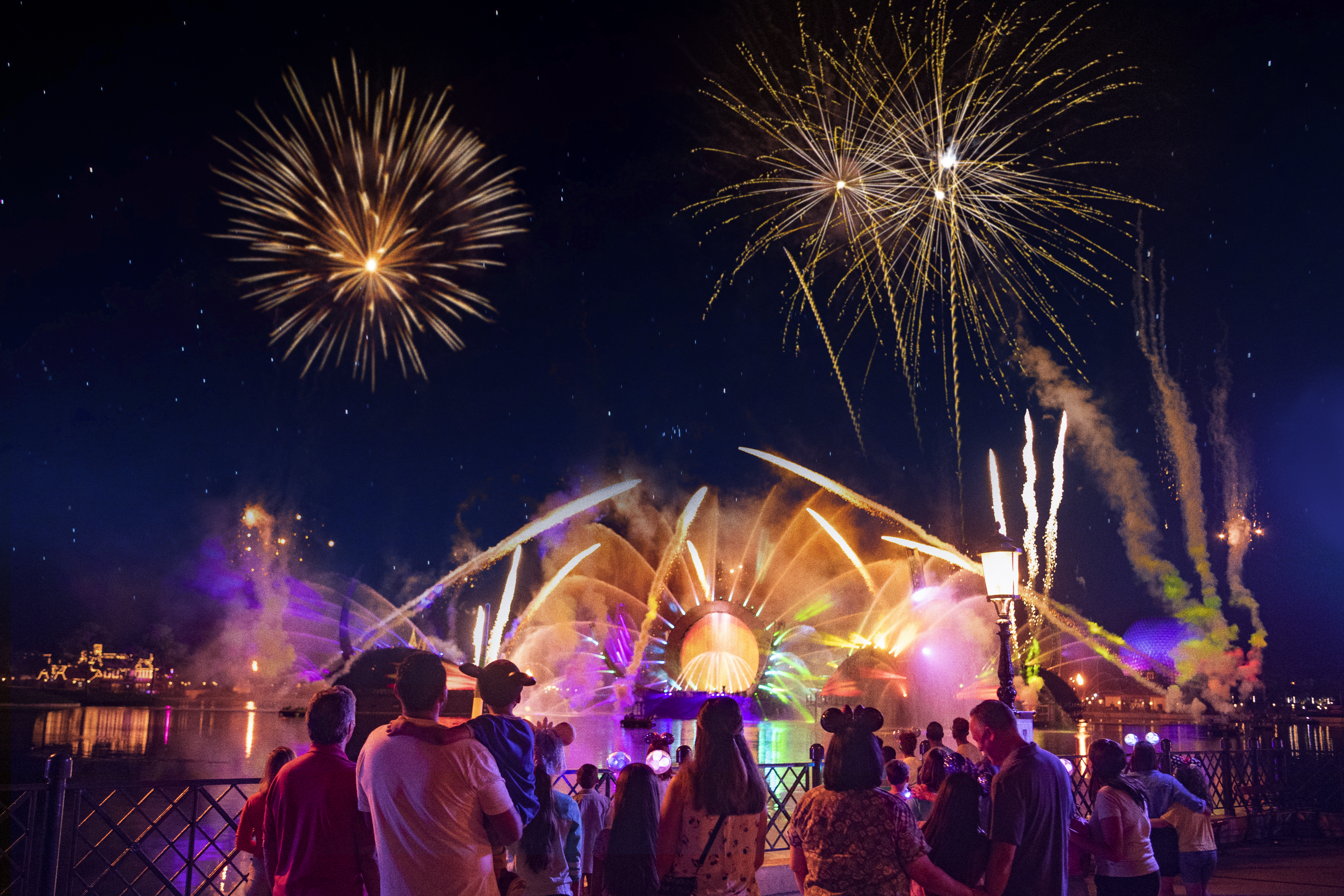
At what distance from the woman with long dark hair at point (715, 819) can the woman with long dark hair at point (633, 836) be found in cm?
79

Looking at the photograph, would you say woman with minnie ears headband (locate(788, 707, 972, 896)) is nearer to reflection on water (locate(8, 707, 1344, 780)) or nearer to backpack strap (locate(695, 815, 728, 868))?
backpack strap (locate(695, 815, 728, 868))

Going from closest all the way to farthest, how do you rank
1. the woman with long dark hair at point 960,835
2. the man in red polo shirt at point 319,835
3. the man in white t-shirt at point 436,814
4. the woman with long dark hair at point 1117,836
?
1. the man in white t-shirt at point 436,814
2. the man in red polo shirt at point 319,835
3. the woman with long dark hair at point 960,835
4. the woman with long dark hair at point 1117,836

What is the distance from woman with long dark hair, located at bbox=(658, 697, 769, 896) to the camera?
12.9ft

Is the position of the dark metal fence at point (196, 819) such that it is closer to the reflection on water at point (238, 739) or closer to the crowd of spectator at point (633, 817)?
the reflection on water at point (238, 739)

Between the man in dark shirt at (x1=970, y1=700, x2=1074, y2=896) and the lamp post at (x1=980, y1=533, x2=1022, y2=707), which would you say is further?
the lamp post at (x1=980, y1=533, x2=1022, y2=707)

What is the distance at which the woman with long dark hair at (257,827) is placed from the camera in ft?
17.0

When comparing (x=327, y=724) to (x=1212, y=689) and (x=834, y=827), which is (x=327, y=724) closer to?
(x=834, y=827)

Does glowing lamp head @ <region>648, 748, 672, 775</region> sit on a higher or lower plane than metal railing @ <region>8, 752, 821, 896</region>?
higher

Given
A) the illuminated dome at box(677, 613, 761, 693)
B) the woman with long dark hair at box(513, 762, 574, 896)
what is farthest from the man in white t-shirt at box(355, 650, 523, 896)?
the illuminated dome at box(677, 613, 761, 693)

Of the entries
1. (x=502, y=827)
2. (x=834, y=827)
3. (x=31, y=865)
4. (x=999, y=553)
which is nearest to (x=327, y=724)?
(x=502, y=827)

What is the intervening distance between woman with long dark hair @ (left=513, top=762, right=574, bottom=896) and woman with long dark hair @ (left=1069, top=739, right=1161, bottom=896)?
2.99m

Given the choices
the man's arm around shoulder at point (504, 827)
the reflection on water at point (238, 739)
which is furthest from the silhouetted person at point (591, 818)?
the reflection on water at point (238, 739)

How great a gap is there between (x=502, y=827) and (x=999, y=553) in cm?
896

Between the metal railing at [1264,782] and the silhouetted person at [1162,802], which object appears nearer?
the silhouetted person at [1162,802]
